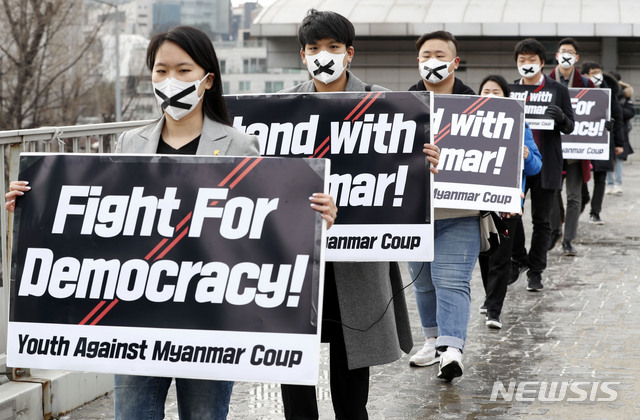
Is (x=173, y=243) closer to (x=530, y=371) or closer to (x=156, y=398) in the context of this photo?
(x=156, y=398)

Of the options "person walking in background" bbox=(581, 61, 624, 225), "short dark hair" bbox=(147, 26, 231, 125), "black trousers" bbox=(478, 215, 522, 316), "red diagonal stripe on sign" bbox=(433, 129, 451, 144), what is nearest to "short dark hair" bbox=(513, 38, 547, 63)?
"black trousers" bbox=(478, 215, 522, 316)

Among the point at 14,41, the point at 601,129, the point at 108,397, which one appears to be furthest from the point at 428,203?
the point at 14,41

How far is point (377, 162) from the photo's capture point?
479 cm

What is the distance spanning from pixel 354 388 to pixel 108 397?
2.25 metres

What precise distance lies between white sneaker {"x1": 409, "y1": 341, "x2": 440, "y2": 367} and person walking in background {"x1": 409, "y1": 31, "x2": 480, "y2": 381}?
238 mm

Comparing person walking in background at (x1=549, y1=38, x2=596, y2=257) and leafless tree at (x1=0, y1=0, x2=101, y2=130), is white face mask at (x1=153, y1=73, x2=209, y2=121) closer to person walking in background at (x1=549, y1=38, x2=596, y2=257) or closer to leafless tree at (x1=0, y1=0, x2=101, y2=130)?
person walking in background at (x1=549, y1=38, x2=596, y2=257)

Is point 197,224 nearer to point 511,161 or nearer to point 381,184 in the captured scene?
point 381,184

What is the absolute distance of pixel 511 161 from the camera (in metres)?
6.94

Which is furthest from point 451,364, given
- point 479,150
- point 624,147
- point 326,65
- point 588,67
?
point 624,147

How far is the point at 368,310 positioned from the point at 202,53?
136 cm

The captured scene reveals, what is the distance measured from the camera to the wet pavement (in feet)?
19.2

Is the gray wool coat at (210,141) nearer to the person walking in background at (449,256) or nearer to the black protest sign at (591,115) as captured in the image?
the person walking in background at (449,256)

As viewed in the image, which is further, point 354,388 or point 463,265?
point 463,265

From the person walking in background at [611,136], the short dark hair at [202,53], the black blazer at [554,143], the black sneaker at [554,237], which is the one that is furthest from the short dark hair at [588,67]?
the short dark hair at [202,53]
